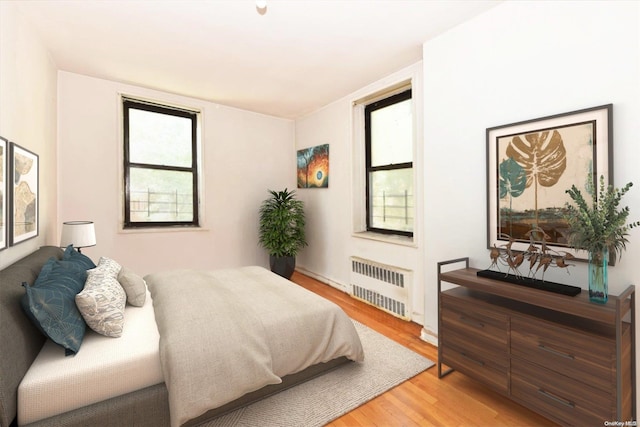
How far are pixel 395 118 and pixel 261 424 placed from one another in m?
3.33

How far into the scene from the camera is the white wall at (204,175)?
346 cm

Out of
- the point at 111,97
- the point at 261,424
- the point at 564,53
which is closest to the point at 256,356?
the point at 261,424

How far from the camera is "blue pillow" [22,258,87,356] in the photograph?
1445 mm

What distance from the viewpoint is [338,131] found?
425 centimetres

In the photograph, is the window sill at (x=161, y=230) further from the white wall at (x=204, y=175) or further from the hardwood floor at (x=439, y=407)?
the hardwood floor at (x=439, y=407)

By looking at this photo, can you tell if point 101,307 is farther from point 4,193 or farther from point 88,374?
point 4,193

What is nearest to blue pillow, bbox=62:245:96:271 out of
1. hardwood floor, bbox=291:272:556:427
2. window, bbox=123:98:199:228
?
window, bbox=123:98:199:228

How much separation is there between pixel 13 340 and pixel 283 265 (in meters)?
3.30

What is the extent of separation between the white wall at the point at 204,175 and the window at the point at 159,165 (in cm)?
17

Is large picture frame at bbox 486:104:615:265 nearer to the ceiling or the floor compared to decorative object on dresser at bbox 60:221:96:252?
nearer to the ceiling

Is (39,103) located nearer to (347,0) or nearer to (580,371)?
(347,0)

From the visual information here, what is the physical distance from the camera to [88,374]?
142 cm

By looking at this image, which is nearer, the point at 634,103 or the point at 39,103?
the point at 634,103

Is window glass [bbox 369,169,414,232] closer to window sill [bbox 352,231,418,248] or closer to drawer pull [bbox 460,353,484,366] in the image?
window sill [bbox 352,231,418,248]
